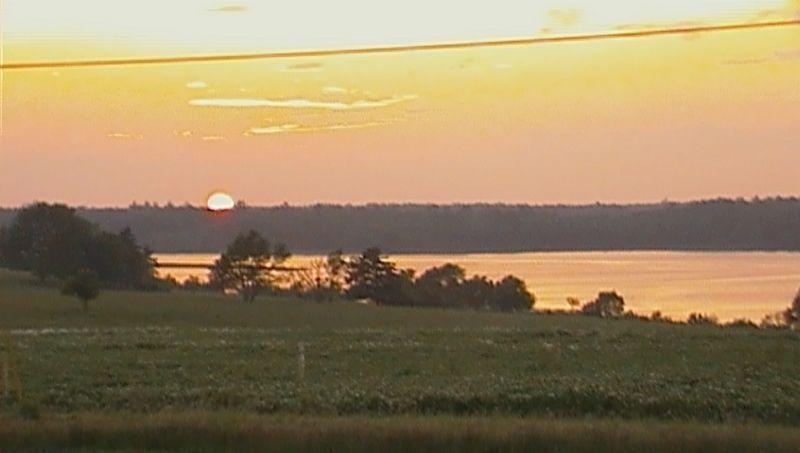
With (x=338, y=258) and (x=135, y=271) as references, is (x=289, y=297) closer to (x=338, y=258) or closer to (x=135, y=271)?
(x=338, y=258)

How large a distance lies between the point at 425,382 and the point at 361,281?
53113mm

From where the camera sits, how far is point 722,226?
194 feet

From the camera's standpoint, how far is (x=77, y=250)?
80.5m

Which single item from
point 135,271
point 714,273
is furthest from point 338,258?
point 714,273

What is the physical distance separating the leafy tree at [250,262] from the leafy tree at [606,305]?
69.2ft

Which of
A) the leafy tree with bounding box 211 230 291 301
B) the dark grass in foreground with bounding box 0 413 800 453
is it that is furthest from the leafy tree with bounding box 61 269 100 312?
the dark grass in foreground with bounding box 0 413 800 453

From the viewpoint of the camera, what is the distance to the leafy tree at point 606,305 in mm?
64938

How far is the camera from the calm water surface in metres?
62.3

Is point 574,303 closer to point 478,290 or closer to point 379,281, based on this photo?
point 478,290

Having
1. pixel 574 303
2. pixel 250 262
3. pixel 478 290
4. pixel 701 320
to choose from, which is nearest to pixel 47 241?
pixel 250 262

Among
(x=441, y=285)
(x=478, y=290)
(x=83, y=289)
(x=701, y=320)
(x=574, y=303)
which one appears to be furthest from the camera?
(x=478, y=290)

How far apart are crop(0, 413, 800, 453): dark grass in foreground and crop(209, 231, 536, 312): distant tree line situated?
56318mm

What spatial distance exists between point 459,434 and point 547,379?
9.34 metres

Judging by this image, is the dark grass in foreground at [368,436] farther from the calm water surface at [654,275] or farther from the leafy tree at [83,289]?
the leafy tree at [83,289]
